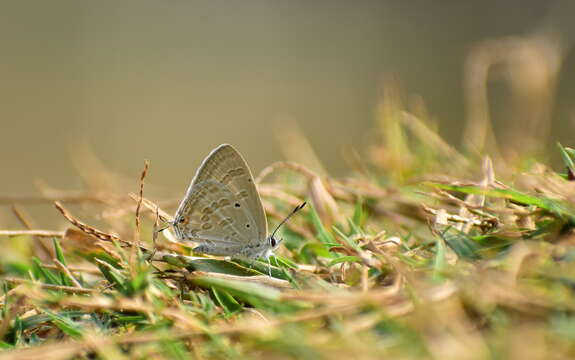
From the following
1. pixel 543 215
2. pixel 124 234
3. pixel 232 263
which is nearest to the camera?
pixel 543 215

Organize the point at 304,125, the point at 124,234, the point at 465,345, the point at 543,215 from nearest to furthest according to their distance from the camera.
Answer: the point at 465,345 → the point at 543,215 → the point at 124,234 → the point at 304,125

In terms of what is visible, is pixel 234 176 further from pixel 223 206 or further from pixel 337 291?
pixel 337 291

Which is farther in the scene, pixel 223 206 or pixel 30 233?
pixel 223 206

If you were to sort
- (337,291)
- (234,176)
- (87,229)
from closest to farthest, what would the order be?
(337,291) → (87,229) → (234,176)

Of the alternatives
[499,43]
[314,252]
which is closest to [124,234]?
[314,252]

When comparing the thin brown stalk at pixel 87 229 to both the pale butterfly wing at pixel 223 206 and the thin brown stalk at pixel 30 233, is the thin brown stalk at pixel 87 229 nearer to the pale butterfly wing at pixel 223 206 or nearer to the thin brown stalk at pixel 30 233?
the thin brown stalk at pixel 30 233

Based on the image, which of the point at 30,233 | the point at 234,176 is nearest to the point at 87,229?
the point at 30,233

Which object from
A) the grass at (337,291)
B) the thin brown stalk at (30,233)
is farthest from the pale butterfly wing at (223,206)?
the thin brown stalk at (30,233)

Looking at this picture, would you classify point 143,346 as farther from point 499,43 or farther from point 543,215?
point 499,43

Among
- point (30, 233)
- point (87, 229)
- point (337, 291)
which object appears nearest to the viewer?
point (337, 291)
